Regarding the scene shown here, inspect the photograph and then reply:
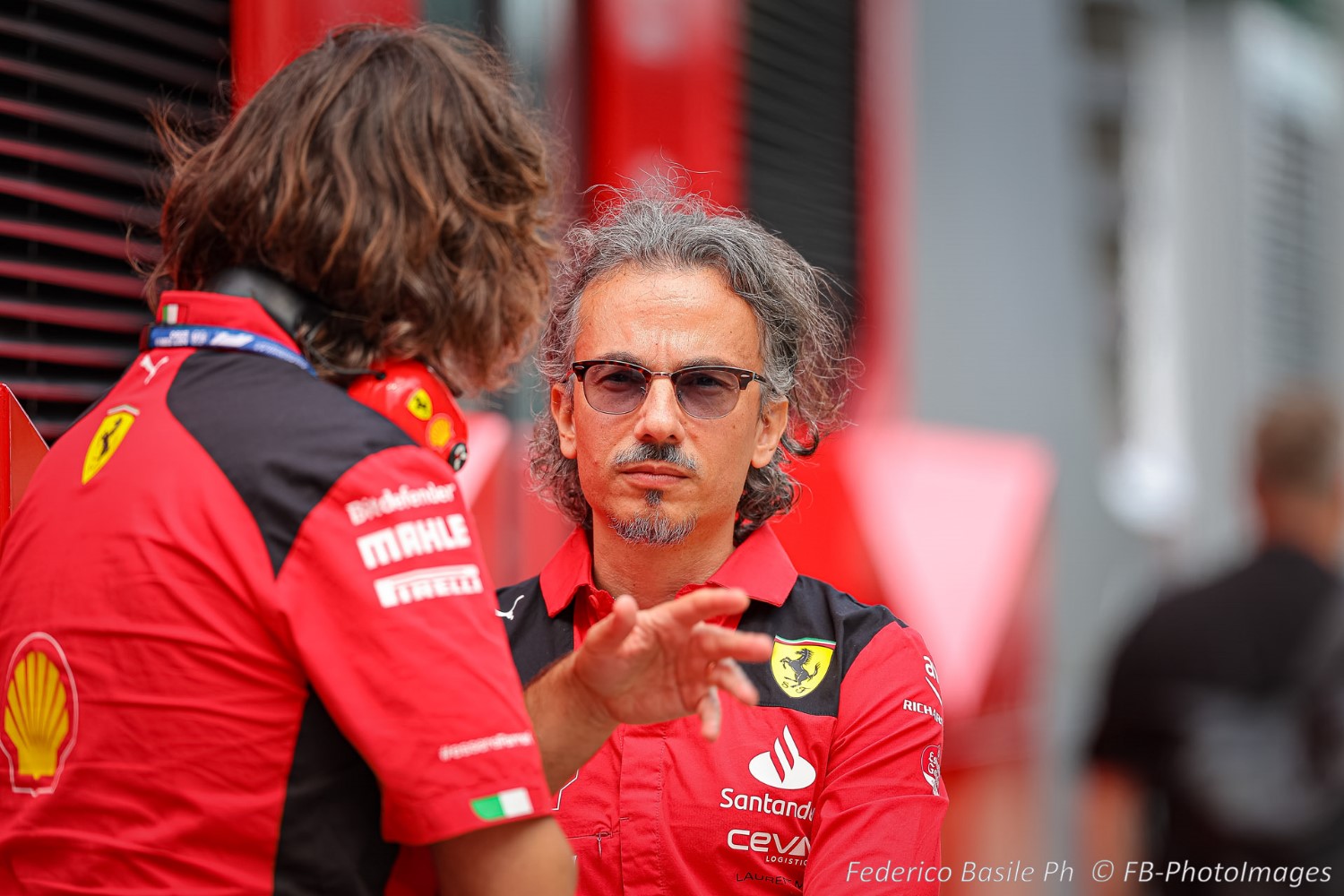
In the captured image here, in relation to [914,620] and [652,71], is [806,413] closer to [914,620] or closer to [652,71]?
[652,71]

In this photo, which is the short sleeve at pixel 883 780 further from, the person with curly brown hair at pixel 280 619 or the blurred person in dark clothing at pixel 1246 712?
the blurred person in dark clothing at pixel 1246 712

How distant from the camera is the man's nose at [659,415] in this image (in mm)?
2037

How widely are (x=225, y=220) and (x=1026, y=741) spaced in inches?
182

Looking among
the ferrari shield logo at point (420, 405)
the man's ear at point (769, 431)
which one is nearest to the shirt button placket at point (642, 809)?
the man's ear at point (769, 431)

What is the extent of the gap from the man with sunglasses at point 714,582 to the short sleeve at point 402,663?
10.6 inches

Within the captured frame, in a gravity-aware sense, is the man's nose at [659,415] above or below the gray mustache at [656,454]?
above

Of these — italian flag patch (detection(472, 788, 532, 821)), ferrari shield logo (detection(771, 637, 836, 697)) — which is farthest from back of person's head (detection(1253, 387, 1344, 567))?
italian flag patch (detection(472, 788, 532, 821))

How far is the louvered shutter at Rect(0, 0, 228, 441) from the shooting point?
2.44 m

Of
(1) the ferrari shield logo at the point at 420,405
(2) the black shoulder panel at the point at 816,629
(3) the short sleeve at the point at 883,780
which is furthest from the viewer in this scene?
(2) the black shoulder panel at the point at 816,629

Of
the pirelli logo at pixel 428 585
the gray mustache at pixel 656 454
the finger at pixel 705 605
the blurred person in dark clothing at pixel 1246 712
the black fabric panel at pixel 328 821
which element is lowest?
the blurred person in dark clothing at pixel 1246 712

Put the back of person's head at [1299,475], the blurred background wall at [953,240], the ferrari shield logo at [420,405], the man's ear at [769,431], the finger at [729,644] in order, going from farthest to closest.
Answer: the back of person's head at [1299,475] < the blurred background wall at [953,240] < the man's ear at [769,431] < the ferrari shield logo at [420,405] < the finger at [729,644]

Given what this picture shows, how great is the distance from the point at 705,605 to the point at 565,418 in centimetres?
83

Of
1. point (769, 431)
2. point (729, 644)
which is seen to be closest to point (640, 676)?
point (729, 644)

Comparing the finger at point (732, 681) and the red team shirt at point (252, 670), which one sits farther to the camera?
the finger at point (732, 681)
